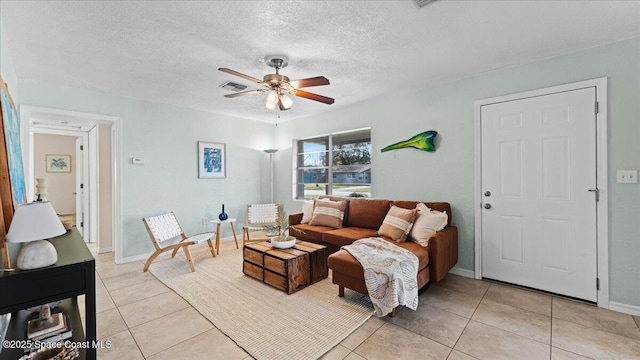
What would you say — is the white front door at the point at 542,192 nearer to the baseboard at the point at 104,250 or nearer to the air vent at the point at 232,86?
the air vent at the point at 232,86

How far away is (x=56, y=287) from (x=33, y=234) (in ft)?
0.88

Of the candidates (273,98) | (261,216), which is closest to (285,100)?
(273,98)

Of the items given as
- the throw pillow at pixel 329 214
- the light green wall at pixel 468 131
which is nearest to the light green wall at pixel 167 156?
the light green wall at pixel 468 131

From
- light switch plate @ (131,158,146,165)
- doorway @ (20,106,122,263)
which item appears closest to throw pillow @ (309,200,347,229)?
light switch plate @ (131,158,146,165)

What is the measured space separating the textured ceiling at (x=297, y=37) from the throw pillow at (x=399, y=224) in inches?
66.3

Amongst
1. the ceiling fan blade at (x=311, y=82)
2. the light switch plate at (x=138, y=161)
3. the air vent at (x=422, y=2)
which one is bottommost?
the light switch plate at (x=138, y=161)

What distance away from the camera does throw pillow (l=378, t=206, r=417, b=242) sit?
3.11 m

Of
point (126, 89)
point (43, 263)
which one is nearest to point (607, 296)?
point (43, 263)

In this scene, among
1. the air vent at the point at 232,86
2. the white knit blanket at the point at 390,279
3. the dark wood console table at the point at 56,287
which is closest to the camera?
the dark wood console table at the point at 56,287

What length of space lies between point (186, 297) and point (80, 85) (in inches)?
121

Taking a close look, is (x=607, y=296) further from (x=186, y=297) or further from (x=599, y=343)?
(x=186, y=297)

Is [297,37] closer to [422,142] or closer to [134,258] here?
[422,142]

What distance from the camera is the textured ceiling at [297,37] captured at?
6.35ft

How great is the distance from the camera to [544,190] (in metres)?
2.78
